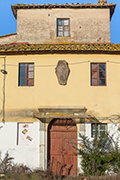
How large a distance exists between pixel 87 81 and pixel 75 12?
17.0 feet

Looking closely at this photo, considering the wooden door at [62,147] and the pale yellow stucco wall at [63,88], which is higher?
the pale yellow stucco wall at [63,88]

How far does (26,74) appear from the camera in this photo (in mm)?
12531

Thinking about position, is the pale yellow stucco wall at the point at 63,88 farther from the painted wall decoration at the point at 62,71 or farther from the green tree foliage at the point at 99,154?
the green tree foliage at the point at 99,154

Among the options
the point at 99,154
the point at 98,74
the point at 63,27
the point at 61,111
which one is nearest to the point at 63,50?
the point at 98,74

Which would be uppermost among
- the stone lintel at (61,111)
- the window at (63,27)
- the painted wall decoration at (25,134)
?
the window at (63,27)

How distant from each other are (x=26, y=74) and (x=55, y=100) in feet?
6.56

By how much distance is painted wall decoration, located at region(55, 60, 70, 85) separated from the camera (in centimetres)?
1234

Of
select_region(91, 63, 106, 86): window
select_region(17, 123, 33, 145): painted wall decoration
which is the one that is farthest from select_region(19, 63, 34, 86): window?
select_region(91, 63, 106, 86): window

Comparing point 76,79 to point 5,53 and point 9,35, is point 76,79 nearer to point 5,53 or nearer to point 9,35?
point 5,53

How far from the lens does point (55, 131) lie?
1240 centimetres

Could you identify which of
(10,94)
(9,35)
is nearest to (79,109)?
(10,94)

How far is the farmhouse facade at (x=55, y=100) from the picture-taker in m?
12.0

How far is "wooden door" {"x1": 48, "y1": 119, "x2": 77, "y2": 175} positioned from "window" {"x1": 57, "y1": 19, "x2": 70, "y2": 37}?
18.1 ft

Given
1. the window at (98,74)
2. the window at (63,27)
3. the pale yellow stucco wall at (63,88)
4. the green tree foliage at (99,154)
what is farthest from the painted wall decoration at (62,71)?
the window at (63,27)
